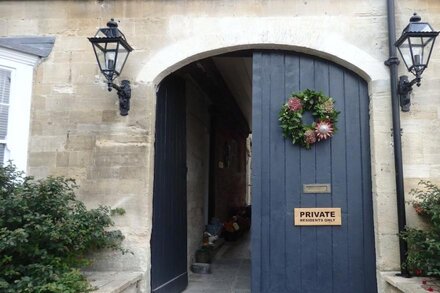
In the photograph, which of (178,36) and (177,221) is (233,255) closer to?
(177,221)

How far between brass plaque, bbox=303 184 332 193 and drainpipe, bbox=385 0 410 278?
612 mm

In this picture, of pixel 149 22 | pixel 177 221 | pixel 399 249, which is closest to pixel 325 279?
pixel 399 249

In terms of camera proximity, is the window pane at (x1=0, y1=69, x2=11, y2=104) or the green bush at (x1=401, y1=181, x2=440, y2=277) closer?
the green bush at (x1=401, y1=181, x2=440, y2=277)

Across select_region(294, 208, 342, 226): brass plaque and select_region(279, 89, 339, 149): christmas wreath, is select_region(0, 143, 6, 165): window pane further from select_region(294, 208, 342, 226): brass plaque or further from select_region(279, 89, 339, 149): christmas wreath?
select_region(294, 208, 342, 226): brass plaque

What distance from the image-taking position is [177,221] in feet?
16.7

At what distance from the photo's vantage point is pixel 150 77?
417 centimetres

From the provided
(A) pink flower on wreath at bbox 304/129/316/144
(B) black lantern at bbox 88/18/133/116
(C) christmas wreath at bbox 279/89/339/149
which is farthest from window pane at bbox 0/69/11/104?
(A) pink flower on wreath at bbox 304/129/316/144

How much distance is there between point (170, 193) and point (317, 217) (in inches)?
66.5

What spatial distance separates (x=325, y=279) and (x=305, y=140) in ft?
4.35

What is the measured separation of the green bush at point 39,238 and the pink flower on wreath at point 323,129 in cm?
222

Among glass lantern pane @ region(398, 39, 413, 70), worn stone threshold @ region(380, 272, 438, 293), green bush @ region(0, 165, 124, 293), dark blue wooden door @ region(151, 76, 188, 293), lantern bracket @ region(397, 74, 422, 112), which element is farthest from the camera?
dark blue wooden door @ region(151, 76, 188, 293)

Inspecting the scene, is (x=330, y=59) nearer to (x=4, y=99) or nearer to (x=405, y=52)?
(x=405, y=52)

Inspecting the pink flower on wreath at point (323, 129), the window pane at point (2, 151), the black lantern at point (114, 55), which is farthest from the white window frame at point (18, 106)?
the pink flower on wreath at point (323, 129)

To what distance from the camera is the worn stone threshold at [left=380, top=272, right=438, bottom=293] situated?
317 centimetres
